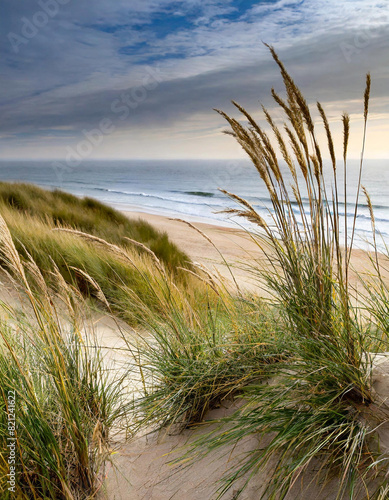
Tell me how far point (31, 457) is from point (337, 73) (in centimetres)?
2049

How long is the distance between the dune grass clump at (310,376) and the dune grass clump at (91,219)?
Result: 330 centimetres

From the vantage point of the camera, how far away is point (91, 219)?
8.16m

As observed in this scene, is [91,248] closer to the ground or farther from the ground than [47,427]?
farther from the ground

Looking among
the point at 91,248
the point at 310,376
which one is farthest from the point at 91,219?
the point at 310,376

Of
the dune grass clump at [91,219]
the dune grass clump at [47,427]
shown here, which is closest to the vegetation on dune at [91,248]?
the dune grass clump at [91,219]

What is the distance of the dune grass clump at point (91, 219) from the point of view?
651 centimetres

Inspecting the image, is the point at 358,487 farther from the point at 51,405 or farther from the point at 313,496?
the point at 51,405

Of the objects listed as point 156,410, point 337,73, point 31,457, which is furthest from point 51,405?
point 337,73

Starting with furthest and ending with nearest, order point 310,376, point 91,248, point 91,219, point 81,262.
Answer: point 91,219 → point 91,248 → point 81,262 → point 310,376

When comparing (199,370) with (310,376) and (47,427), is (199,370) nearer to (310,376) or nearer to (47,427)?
(310,376)

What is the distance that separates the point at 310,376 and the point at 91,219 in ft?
23.7

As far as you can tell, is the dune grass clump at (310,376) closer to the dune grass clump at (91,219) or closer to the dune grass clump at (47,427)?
the dune grass clump at (47,427)

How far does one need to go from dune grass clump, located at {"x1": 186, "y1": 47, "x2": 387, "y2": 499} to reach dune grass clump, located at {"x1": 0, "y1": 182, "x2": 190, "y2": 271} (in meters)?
3.30

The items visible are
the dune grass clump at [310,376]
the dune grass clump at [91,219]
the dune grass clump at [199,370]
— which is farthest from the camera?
the dune grass clump at [91,219]
